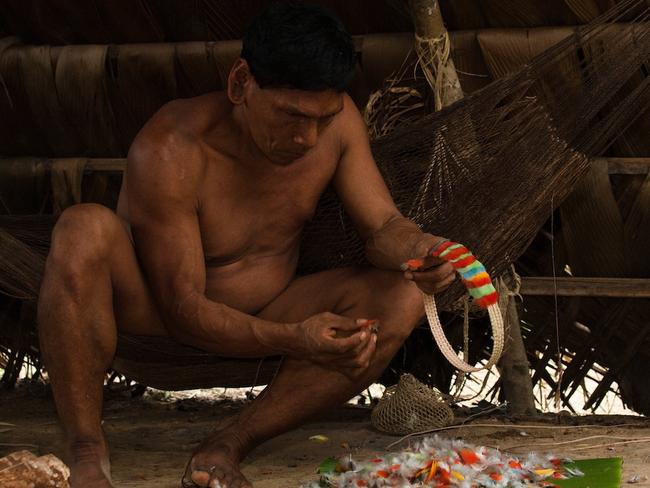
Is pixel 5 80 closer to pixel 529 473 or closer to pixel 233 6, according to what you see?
pixel 233 6

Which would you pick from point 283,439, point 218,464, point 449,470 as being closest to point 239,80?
point 218,464

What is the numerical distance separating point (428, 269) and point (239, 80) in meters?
0.59

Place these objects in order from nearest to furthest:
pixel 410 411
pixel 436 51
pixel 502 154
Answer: pixel 502 154, pixel 410 411, pixel 436 51

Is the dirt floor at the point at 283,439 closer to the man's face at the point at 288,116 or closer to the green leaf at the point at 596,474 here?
the green leaf at the point at 596,474

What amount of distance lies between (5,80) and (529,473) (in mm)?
2313

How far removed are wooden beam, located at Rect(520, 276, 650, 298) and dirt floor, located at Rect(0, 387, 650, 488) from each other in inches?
15.1

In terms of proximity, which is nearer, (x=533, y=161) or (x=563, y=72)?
(x=533, y=161)

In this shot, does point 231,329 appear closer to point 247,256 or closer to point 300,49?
point 247,256

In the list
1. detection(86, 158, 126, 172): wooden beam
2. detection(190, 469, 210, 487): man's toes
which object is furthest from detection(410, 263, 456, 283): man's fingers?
detection(86, 158, 126, 172): wooden beam

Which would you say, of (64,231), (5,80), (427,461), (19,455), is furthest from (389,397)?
(5,80)

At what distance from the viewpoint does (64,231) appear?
2363 millimetres

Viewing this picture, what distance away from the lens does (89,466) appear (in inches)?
91.3

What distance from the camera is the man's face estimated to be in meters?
2.32

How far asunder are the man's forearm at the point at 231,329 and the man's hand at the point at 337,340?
40mm
